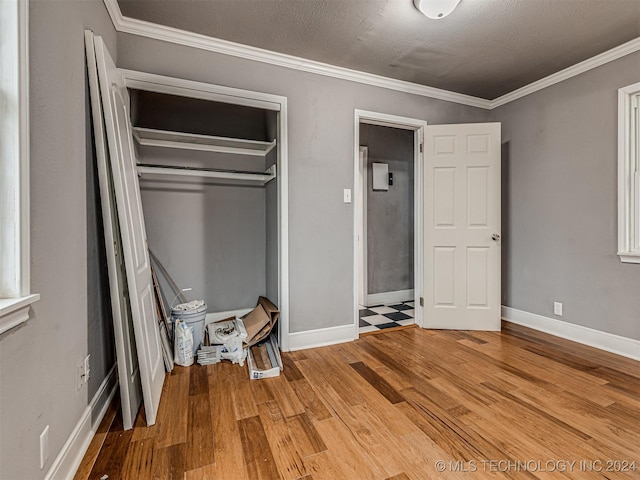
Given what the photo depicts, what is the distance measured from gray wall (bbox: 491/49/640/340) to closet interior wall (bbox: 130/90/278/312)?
2.60 meters

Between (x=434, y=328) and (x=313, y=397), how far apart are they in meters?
1.75

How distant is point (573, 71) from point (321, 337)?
330 cm

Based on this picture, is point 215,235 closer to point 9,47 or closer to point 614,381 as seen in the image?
point 9,47

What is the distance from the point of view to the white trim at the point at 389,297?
426 cm

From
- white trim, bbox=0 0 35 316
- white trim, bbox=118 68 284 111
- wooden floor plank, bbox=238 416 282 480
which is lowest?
wooden floor plank, bbox=238 416 282 480

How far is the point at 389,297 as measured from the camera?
4.36 meters

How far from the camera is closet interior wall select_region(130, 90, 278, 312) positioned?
292 cm

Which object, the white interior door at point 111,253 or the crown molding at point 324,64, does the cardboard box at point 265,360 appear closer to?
the white interior door at point 111,253

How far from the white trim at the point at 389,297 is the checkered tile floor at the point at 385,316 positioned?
0.30 feet

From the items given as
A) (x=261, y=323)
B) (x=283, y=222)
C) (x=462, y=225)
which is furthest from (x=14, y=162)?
(x=462, y=225)

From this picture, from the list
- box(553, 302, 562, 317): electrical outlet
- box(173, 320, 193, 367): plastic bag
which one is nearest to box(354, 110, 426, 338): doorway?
box(553, 302, 562, 317): electrical outlet

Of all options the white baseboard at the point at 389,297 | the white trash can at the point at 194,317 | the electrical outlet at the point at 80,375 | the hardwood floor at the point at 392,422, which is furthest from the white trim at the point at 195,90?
the white baseboard at the point at 389,297

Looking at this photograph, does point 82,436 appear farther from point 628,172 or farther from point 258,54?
point 628,172

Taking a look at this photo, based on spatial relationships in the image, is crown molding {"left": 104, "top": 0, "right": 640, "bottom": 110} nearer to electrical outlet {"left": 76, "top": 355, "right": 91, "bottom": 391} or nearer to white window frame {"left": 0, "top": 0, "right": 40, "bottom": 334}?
white window frame {"left": 0, "top": 0, "right": 40, "bottom": 334}
